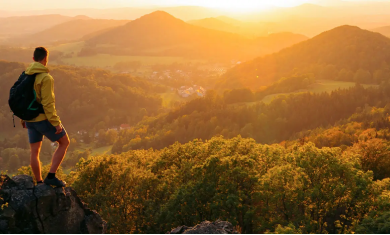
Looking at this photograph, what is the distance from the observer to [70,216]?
1185 cm

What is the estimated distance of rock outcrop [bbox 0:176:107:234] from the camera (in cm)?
1098

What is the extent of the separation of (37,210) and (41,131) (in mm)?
3166

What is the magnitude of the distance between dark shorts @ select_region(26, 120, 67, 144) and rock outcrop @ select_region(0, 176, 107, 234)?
2100 mm

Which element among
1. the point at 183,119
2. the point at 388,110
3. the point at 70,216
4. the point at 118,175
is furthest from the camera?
the point at 183,119

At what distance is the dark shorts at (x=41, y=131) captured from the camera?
10828 mm

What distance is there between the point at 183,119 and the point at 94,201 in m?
105

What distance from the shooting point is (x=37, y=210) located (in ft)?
37.0

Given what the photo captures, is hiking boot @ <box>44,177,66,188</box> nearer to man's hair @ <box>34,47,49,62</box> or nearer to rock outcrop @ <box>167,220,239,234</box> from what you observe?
man's hair @ <box>34,47,49,62</box>

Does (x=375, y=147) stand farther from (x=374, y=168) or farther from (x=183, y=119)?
(x=183, y=119)

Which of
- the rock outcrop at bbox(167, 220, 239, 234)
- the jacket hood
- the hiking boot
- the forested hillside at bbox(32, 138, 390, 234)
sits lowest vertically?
the forested hillside at bbox(32, 138, 390, 234)

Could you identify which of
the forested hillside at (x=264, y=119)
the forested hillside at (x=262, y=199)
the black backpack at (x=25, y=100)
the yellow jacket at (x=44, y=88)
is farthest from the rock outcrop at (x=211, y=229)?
the forested hillside at (x=264, y=119)

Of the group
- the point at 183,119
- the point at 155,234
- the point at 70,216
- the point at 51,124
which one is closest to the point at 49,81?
the point at 51,124

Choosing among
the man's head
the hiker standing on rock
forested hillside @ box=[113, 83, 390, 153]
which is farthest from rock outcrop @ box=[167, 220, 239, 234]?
forested hillside @ box=[113, 83, 390, 153]

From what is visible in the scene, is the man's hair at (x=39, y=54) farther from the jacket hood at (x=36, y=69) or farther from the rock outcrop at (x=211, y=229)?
the rock outcrop at (x=211, y=229)
